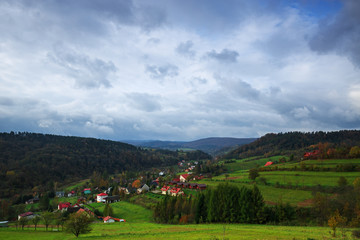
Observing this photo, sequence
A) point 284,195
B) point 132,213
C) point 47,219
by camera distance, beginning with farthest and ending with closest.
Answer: point 132,213, point 284,195, point 47,219

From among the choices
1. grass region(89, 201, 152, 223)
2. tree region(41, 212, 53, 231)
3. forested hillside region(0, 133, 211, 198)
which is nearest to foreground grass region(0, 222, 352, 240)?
tree region(41, 212, 53, 231)

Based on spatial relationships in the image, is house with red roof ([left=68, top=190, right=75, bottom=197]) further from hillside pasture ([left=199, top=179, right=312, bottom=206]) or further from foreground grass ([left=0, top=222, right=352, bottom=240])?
hillside pasture ([left=199, top=179, right=312, bottom=206])

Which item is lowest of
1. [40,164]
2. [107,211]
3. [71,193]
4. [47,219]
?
[71,193]

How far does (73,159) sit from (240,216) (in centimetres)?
16020

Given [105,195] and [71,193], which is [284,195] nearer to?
[105,195]

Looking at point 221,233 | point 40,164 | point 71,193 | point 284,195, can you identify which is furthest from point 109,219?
point 40,164

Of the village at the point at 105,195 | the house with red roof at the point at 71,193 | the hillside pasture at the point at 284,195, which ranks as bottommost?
the house with red roof at the point at 71,193

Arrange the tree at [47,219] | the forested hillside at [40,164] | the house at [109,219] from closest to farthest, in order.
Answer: the tree at [47,219]
the house at [109,219]
the forested hillside at [40,164]

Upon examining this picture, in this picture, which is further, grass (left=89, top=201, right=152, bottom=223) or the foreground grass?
grass (left=89, top=201, right=152, bottom=223)

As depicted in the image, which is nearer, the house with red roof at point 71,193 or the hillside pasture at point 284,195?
the hillside pasture at point 284,195

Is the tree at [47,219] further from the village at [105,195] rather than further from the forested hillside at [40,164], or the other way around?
the forested hillside at [40,164]

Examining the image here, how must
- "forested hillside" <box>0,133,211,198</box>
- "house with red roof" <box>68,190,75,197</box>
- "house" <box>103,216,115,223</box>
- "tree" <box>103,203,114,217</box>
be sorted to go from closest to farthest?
"house" <box>103,216,115,223</box> < "tree" <box>103,203,114,217</box> < "house with red roof" <box>68,190,75,197</box> < "forested hillside" <box>0,133,211,198</box>

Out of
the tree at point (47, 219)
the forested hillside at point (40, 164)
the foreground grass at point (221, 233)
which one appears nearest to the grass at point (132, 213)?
the tree at point (47, 219)

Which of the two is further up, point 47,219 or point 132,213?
point 47,219
